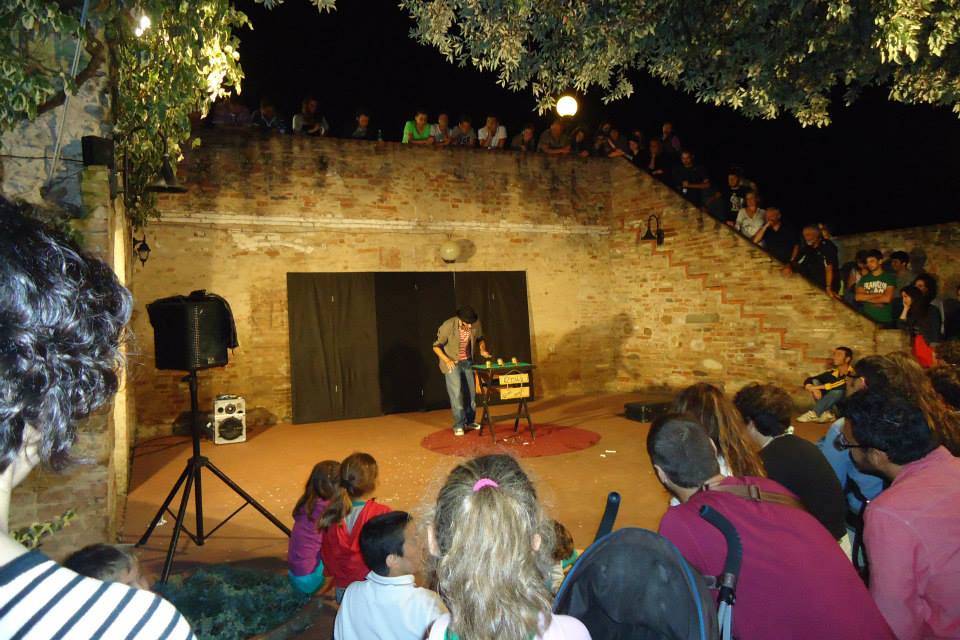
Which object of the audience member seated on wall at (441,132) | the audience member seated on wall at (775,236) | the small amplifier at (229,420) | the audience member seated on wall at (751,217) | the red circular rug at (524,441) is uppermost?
the audience member seated on wall at (441,132)

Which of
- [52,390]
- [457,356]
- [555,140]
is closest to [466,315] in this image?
[457,356]

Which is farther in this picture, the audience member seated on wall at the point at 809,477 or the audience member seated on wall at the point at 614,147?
the audience member seated on wall at the point at 614,147

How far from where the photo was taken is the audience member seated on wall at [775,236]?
10.0 m

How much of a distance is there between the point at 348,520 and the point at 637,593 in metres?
2.15

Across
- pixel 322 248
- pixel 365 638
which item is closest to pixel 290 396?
pixel 322 248

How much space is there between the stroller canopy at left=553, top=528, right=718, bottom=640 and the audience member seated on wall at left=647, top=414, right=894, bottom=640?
0.75 ft

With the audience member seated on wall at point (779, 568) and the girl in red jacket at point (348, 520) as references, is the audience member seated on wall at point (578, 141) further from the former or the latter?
the audience member seated on wall at point (779, 568)

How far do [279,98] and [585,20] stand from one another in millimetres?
12892

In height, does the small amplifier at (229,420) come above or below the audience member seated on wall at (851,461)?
below

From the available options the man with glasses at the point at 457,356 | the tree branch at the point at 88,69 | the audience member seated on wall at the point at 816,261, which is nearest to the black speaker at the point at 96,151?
the tree branch at the point at 88,69

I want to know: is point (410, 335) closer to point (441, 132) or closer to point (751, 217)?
point (441, 132)

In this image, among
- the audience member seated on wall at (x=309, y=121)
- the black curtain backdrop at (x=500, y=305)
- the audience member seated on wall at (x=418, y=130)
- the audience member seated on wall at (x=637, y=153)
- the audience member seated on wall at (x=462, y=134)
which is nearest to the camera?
the audience member seated on wall at (x=309, y=121)

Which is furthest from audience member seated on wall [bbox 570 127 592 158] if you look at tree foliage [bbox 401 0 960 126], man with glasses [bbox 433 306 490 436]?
tree foliage [bbox 401 0 960 126]

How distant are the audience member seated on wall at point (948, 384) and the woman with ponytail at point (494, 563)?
9.38 feet
